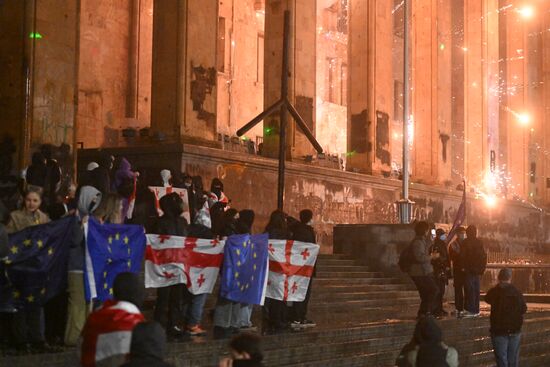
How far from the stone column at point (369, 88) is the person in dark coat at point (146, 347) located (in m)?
23.6

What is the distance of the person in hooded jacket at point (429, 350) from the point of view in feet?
24.1

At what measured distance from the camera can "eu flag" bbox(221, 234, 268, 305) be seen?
1174cm

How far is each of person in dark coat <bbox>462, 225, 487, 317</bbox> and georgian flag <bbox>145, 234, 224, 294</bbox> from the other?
20.3ft

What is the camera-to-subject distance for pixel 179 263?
11117 millimetres

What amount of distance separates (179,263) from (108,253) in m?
1.40

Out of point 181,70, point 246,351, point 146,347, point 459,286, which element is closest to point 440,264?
point 459,286

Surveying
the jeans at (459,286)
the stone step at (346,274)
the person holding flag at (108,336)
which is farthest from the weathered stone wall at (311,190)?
the person holding flag at (108,336)

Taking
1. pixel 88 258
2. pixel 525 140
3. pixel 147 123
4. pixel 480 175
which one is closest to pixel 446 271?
pixel 88 258

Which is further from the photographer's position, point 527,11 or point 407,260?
point 527,11

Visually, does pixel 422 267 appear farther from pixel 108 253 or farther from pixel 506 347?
pixel 108 253

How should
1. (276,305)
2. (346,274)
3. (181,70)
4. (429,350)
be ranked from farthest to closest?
(181,70), (346,274), (276,305), (429,350)

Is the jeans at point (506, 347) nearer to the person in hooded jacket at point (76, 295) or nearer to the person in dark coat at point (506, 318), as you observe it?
the person in dark coat at point (506, 318)

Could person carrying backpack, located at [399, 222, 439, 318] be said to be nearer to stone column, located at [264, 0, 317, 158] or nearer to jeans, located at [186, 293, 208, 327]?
jeans, located at [186, 293, 208, 327]

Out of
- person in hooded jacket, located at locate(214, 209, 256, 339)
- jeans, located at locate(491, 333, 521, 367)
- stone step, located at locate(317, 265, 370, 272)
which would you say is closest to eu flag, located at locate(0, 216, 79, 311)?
person in hooded jacket, located at locate(214, 209, 256, 339)
